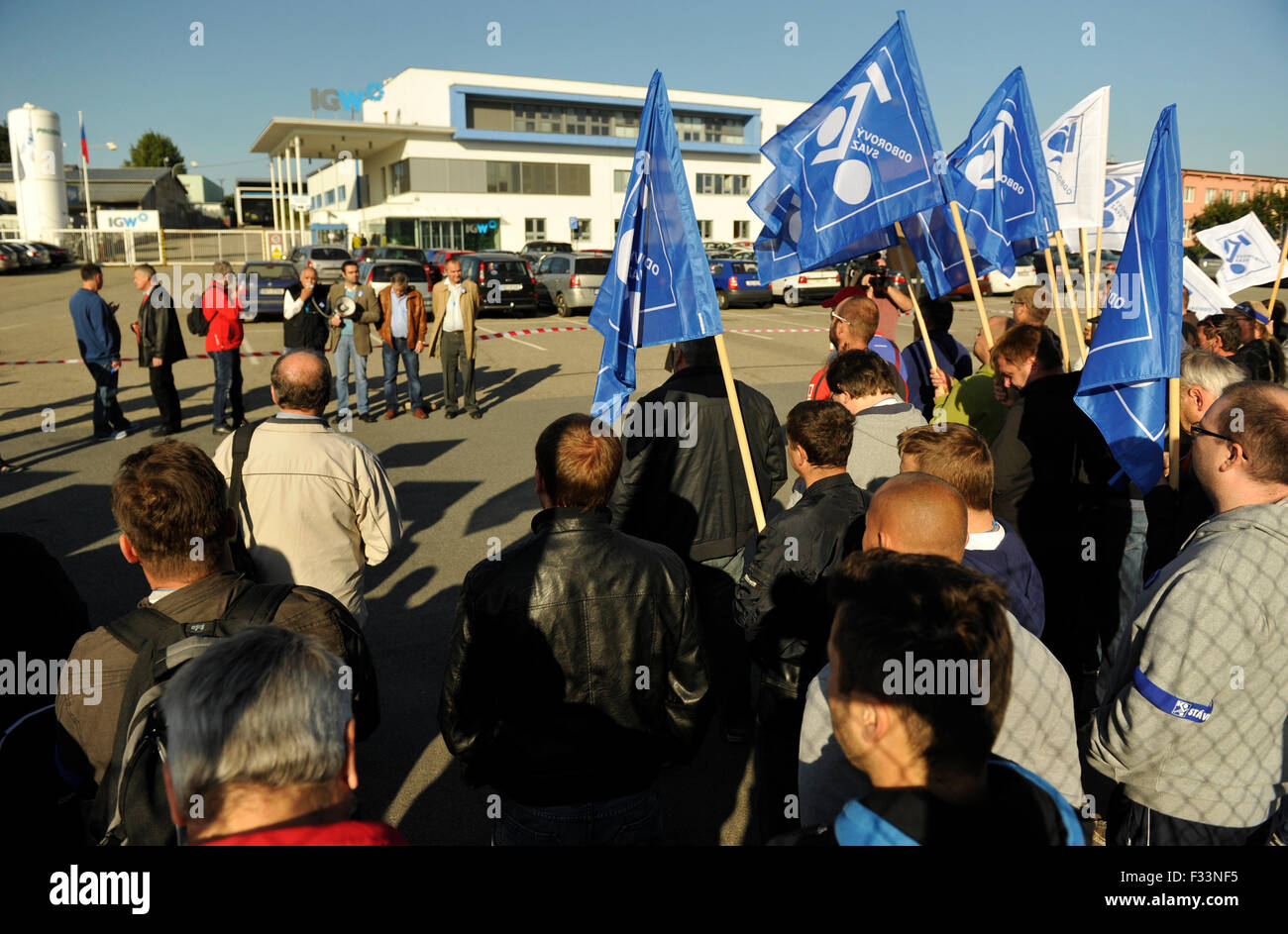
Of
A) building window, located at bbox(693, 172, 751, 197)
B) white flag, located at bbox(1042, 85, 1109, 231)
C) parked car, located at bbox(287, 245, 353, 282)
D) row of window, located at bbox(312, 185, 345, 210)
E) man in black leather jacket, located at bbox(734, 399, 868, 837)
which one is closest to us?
man in black leather jacket, located at bbox(734, 399, 868, 837)

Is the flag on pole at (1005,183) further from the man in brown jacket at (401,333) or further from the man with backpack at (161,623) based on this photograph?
the man in brown jacket at (401,333)

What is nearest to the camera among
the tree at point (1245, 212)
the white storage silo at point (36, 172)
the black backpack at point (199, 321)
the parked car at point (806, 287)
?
the black backpack at point (199, 321)

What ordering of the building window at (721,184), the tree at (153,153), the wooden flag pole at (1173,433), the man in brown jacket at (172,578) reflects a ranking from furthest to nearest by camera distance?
the tree at (153,153)
the building window at (721,184)
the wooden flag pole at (1173,433)
the man in brown jacket at (172,578)

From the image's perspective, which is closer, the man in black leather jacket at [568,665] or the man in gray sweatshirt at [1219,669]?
the man in gray sweatshirt at [1219,669]

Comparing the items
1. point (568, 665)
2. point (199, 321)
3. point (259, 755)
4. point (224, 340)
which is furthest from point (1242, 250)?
point (199, 321)

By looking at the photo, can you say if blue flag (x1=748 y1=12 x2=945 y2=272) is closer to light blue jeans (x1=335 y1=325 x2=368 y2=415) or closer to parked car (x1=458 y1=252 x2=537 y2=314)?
light blue jeans (x1=335 y1=325 x2=368 y2=415)

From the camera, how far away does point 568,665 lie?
2.49 meters

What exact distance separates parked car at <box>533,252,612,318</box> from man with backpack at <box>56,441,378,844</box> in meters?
20.8

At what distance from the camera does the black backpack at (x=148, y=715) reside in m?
1.87

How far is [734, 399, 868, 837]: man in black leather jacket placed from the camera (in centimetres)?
319

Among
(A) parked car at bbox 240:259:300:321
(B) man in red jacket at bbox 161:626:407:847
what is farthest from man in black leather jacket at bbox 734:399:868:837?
(A) parked car at bbox 240:259:300:321

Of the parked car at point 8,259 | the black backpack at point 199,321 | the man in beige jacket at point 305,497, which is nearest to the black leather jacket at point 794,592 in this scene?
the man in beige jacket at point 305,497

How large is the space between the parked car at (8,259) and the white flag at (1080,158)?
4650 centimetres
